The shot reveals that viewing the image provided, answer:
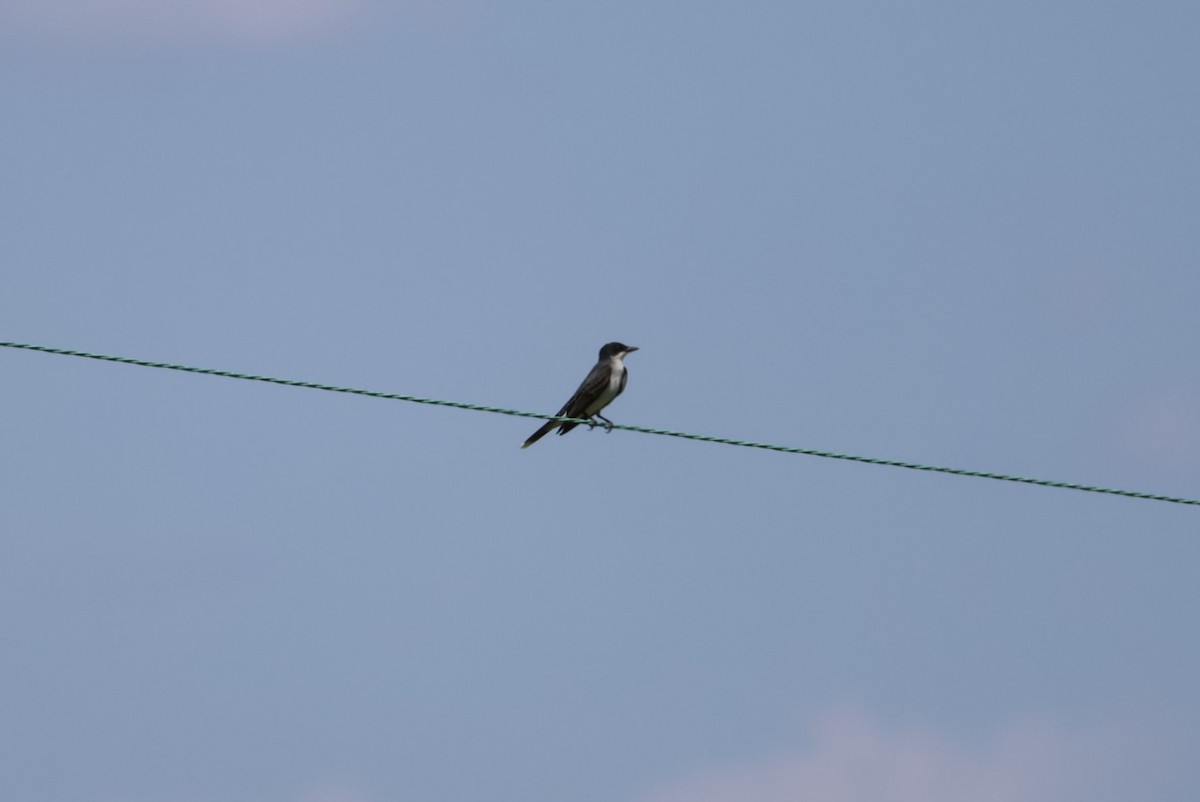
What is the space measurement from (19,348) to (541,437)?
8.21 meters

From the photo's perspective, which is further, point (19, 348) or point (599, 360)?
point (599, 360)

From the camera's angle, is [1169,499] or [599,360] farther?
[599,360]

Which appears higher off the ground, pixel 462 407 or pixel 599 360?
pixel 599 360

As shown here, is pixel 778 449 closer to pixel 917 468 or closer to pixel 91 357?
pixel 917 468

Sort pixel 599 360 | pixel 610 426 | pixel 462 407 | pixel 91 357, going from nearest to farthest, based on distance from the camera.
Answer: pixel 91 357, pixel 462 407, pixel 610 426, pixel 599 360

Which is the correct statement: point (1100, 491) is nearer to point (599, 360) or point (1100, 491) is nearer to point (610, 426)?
point (610, 426)

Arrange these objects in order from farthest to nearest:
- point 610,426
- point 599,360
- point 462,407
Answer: point 599,360, point 610,426, point 462,407

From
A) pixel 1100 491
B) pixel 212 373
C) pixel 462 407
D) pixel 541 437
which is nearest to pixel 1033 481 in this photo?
pixel 1100 491

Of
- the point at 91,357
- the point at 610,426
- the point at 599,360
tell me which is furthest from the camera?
the point at 599,360

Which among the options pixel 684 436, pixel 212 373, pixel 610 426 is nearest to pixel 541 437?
pixel 610 426

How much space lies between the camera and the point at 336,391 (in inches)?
463

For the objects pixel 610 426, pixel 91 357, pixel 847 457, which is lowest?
pixel 91 357

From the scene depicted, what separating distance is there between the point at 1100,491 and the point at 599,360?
8330 mm

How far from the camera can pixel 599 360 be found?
2020 centimetres
